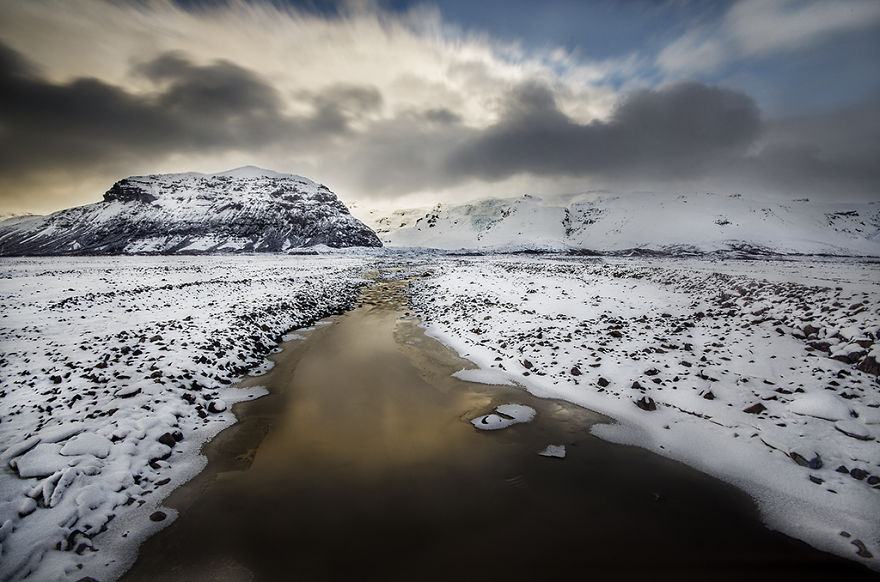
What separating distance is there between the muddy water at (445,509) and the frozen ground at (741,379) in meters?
0.71

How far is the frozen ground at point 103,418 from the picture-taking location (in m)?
4.27

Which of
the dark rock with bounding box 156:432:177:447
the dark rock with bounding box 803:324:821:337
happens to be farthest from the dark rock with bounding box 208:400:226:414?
the dark rock with bounding box 803:324:821:337

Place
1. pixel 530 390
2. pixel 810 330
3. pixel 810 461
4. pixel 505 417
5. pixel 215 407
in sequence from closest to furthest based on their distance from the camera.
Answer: pixel 810 461 < pixel 505 417 < pixel 215 407 < pixel 530 390 < pixel 810 330

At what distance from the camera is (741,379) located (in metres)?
8.31

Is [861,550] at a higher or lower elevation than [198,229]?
lower

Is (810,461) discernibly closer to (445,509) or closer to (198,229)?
(445,509)

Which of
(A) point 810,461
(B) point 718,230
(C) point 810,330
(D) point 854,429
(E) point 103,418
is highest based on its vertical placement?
(B) point 718,230

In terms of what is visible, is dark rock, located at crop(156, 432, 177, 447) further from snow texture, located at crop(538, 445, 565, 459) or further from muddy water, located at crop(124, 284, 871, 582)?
snow texture, located at crop(538, 445, 565, 459)

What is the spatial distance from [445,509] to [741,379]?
8452 millimetres

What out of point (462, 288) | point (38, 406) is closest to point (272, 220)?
point (462, 288)

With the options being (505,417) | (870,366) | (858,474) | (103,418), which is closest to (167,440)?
(103,418)

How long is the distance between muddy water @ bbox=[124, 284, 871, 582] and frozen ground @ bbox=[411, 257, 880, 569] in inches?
27.9

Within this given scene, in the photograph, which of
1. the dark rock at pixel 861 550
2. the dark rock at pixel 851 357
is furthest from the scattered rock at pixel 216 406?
the dark rock at pixel 851 357

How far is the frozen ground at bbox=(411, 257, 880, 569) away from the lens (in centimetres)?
523
